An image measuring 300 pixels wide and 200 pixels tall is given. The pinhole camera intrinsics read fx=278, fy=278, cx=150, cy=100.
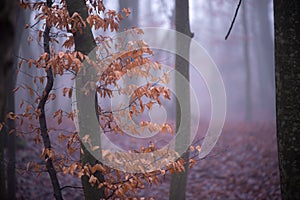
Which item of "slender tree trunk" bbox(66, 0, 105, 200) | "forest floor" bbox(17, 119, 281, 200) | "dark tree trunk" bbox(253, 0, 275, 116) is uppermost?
"dark tree trunk" bbox(253, 0, 275, 116)

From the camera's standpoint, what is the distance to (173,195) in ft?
20.7

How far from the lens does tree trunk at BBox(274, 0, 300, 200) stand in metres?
3.54

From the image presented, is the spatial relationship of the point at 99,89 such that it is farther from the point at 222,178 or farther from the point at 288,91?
the point at 222,178

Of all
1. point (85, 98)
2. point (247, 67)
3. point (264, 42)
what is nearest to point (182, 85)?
point (85, 98)

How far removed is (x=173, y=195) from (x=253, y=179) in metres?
3.40

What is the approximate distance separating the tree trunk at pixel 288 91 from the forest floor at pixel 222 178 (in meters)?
2.57

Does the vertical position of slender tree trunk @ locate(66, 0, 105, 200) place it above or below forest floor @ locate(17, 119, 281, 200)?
above

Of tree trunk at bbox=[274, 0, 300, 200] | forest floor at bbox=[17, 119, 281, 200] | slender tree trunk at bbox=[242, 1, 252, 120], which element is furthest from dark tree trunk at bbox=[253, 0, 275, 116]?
tree trunk at bbox=[274, 0, 300, 200]

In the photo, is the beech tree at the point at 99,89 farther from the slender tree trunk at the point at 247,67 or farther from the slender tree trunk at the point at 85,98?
the slender tree trunk at the point at 247,67

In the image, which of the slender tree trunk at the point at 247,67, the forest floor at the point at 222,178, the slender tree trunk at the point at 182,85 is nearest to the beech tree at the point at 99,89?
the slender tree trunk at the point at 182,85

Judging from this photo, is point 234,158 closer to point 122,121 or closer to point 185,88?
point 185,88

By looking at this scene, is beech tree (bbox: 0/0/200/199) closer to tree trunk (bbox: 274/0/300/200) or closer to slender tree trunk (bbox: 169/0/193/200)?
tree trunk (bbox: 274/0/300/200)

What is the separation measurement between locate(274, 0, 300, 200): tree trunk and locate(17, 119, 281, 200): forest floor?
257 cm

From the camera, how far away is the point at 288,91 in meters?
3.58
